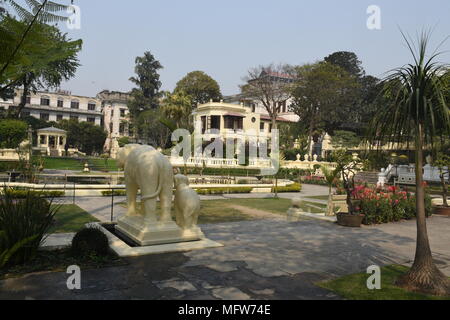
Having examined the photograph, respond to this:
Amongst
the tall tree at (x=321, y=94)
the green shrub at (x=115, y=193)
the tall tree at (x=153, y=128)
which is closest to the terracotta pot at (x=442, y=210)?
the green shrub at (x=115, y=193)

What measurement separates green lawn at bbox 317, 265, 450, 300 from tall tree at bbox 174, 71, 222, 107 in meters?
55.7

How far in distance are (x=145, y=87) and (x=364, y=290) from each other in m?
62.6

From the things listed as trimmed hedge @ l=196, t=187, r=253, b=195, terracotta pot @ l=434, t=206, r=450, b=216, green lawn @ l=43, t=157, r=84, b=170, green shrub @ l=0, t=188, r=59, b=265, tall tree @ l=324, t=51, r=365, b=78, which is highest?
tall tree @ l=324, t=51, r=365, b=78

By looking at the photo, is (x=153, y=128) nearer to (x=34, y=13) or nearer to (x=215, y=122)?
(x=215, y=122)

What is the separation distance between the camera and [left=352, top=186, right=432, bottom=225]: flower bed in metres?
11.5

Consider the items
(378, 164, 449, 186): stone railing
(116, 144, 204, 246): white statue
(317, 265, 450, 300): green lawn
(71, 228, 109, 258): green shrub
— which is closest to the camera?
(317, 265, 450, 300): green lawn

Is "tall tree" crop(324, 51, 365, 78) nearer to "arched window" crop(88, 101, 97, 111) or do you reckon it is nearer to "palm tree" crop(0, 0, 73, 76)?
"arched window" crop(88, 101, 97, 111)

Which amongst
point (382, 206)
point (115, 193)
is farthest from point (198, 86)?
point (382, 206)

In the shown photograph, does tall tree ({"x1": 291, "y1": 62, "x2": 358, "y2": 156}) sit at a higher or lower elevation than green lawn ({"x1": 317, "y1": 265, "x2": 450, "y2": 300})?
higher

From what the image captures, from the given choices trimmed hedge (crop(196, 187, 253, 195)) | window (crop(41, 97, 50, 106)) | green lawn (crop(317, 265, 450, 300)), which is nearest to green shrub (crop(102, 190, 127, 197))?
trimmed hedge (crop(196, 187, 253, 195))

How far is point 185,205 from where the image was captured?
302 inches

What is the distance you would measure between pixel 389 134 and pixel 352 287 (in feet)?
8.97

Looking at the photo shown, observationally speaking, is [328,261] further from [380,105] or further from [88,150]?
[88,150]

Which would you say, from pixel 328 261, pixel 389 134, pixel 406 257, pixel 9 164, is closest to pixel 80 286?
pixel 328 261
